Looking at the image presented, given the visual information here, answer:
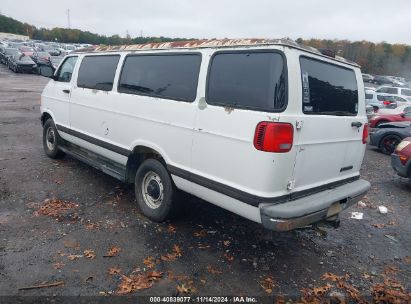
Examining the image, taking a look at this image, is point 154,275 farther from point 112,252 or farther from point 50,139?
point 50,139

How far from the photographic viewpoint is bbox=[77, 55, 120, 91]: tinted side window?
488cm

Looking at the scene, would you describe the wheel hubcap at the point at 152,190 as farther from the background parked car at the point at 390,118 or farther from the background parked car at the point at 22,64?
the background parked car at the point at 22,64

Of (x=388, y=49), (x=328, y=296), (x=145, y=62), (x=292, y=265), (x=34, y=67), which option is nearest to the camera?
(x=328, y=296)

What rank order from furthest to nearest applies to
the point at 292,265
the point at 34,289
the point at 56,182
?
the point at 56,182, the point at 292,265, the point at 34,289

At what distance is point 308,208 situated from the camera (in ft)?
10.6

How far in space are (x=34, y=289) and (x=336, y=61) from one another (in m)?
3.86

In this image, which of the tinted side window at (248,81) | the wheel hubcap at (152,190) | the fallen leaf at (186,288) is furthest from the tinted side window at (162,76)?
the fallen leaf at (186,288)

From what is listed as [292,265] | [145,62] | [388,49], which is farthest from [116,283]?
[388,49]

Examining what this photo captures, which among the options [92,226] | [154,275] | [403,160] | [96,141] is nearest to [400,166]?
[403,160]

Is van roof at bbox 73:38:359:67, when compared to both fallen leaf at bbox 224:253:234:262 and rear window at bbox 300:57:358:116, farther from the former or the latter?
fallen leaf at bbox 224:253:234:262

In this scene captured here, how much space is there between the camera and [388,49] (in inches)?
3093

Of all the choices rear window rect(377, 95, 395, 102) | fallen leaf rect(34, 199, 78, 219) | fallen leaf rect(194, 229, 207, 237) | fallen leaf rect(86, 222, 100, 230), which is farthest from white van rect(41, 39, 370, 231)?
rear window rect(377, 95, 395, 102)

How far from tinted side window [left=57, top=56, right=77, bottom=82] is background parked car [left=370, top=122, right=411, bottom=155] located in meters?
8.51

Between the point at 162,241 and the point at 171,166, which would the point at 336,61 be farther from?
the point at 162,241
